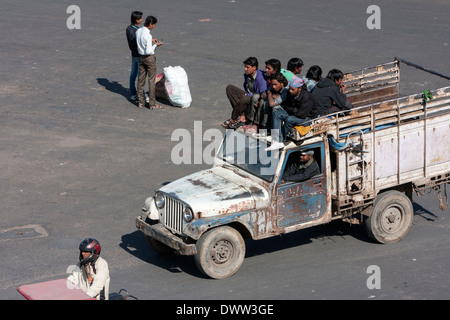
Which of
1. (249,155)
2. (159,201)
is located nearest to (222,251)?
(159,201)

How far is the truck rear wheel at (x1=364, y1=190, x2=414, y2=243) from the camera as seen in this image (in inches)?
469

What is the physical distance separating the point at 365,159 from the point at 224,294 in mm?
3135

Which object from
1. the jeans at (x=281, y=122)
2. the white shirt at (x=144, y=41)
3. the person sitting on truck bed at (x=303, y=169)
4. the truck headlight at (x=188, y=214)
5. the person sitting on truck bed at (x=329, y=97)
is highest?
the white shirt at (x=144, y=41)

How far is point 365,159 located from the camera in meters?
11.6

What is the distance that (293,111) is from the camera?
11430 millimetres

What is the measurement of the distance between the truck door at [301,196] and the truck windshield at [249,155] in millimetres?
230

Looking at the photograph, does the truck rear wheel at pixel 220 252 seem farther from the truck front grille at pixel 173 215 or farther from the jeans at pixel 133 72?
the jeans at pixel 133 72

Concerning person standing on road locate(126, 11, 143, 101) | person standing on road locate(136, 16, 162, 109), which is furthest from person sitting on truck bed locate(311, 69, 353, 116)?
person standing on road locate(126, 11, 143, 101)

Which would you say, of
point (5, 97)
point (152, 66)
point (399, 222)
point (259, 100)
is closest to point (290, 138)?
point (259, 100)

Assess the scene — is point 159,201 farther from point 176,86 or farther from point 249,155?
point 176,86

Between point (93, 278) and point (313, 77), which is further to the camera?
point (313, 77)

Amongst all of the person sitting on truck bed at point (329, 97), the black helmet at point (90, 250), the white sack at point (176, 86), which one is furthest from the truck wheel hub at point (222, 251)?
the white sack at point (176, 86)

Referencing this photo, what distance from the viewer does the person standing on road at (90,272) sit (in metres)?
A: 8.95

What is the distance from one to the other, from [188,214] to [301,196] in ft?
5.86
